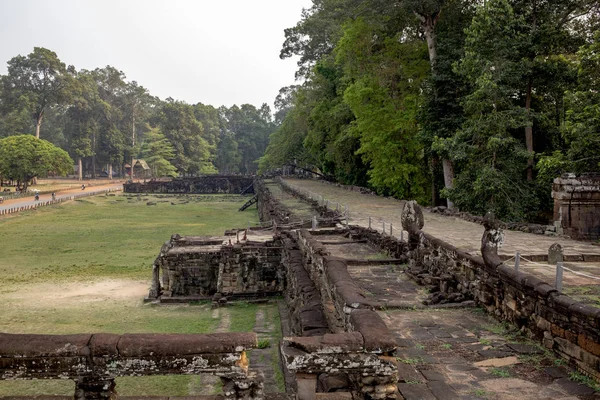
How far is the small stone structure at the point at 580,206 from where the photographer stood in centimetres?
1273

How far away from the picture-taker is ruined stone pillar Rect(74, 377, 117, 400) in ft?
14.6

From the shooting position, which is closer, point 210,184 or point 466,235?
point 466,235

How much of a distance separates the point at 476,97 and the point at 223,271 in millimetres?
12327

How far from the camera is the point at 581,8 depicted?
1823 centimetres

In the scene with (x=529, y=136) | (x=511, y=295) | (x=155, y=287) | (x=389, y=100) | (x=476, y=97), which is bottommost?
(x=155, y=287)

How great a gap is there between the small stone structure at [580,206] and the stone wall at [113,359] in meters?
11.7

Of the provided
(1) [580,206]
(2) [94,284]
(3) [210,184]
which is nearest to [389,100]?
(1) [580,206]

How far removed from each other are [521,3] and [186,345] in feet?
66.2

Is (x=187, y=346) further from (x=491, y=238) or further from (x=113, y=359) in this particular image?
(x=491, y=238)

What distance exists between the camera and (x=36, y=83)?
2613 inches

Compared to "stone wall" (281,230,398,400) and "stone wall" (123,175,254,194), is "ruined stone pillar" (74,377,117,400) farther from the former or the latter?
"stone wall" (123,175,254,194)

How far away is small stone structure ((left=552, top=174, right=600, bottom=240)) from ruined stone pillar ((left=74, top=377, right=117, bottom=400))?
41.5 ft

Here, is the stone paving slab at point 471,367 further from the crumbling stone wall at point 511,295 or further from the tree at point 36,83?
the tree at point 36,83

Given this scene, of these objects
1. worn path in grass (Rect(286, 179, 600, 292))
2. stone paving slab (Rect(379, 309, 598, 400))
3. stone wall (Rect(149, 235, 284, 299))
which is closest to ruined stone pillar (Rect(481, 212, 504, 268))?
worn path in grass (Rect(286, 179, 600, 292))
